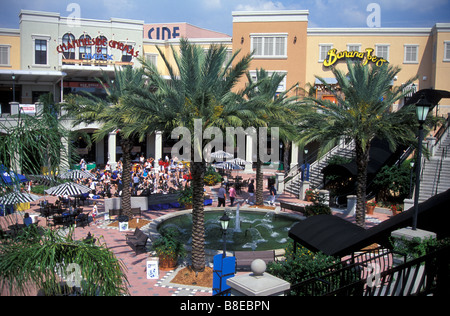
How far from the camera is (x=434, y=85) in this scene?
3569 cm

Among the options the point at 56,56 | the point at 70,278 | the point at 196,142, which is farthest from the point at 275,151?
the point at 70,278

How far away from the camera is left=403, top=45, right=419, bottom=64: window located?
37.0 meters

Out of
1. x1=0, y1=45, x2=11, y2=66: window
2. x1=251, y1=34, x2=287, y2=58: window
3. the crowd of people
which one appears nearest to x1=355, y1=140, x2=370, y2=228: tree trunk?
the crowd of people

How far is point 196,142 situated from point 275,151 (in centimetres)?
2625

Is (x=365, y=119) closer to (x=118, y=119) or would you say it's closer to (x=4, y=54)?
(x=118, y=119)

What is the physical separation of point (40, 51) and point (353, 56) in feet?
96.3

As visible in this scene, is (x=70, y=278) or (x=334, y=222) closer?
(x=70, y=278)

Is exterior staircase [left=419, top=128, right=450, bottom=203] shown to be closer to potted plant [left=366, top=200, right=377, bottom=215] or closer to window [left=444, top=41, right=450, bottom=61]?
potted plant [left=366, top=200, right=377, bottom=215]

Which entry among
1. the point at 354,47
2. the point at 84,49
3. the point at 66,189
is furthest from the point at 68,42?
the point at 354,47

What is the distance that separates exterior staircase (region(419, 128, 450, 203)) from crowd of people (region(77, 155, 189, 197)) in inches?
549

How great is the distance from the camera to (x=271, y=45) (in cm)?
3822

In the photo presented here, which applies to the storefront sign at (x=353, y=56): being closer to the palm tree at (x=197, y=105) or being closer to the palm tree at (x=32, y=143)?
the palm tree at (x=197, y=105)

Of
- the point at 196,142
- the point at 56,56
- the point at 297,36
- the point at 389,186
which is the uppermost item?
the point at 297,36
